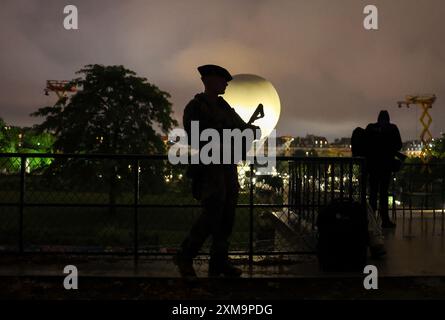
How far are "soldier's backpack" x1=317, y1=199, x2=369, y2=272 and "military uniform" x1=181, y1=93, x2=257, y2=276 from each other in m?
1.23

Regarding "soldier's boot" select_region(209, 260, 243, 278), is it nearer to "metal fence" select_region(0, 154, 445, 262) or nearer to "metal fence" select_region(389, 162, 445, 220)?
"metal fence" select_region(0, 154, 445, 262)

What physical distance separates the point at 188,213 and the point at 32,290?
11.9 metres

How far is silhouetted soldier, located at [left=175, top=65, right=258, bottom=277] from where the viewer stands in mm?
5352

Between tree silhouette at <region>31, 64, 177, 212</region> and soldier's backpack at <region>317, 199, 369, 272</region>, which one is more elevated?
tree silhouette at <region>31, 64, 177, 212</region>

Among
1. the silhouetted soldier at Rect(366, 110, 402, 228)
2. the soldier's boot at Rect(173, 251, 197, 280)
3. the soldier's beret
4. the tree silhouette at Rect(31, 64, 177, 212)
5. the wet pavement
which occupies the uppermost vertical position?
the tree silhouette at Rect(31, 64, 177, 212)

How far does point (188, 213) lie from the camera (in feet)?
56.0

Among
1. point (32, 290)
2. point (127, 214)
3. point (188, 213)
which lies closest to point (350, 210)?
point (32, 290)

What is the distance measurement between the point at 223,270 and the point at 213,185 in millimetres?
1063

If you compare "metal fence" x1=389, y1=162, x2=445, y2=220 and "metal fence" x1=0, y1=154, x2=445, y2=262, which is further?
"metal fence" x1=389, y1=162, x2=445, y2=220

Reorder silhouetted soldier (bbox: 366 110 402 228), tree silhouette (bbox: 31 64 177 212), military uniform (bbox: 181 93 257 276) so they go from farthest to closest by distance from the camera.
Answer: tree silhouette (bbox: 31 64 177 212) < silhouetted soldier (bbox: 366 110 402 228) < military uniform (bbox: 181 93 257 276)

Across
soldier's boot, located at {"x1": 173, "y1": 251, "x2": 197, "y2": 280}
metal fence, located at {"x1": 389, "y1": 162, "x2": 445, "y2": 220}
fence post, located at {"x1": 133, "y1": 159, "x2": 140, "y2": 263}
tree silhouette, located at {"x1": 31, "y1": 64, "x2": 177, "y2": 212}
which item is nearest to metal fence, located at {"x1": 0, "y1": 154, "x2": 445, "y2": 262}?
fence post, located at {"x1": 133, "y1": 159, "x2": 140, "y2": 263}

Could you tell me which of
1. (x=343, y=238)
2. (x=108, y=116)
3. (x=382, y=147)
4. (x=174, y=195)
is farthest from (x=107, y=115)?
(x=343, y=238)

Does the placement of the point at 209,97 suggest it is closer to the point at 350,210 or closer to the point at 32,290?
the point at 350,210

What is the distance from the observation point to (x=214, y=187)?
17.7 feet
